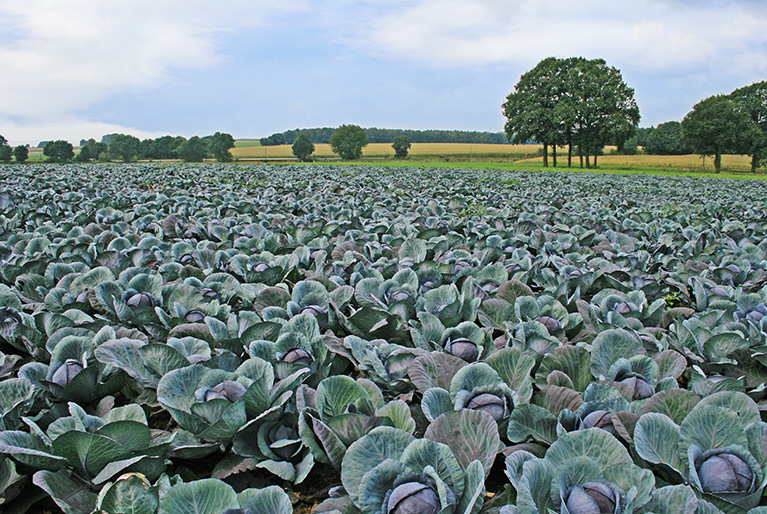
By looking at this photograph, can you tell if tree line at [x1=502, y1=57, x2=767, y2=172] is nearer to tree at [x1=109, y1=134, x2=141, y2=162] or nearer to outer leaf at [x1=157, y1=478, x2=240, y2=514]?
outer leaf at [x1=157, y1=478, x2=240, y2=514]

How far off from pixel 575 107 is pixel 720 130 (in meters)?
22.3

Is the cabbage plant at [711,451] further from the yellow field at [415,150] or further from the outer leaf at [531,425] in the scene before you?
the yellow field at [415,150]

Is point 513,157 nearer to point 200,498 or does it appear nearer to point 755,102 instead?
point 755,102

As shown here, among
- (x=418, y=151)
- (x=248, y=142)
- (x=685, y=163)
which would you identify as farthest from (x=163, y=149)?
(x=685, y=163)

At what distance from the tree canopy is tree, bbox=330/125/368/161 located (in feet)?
123

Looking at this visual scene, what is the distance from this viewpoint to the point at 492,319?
253 centimetres

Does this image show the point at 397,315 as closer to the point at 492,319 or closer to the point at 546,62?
the point at 492,319

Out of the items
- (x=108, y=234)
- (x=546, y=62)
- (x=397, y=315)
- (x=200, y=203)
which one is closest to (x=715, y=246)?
(x=397, y=315)

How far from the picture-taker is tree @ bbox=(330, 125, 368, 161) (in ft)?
308

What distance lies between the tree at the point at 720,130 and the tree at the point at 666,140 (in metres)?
35.6

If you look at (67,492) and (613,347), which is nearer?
(67,492)

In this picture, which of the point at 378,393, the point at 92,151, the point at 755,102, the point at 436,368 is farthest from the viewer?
the point at 92,151

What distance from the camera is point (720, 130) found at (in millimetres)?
61562

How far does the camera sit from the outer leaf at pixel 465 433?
1.37 metres
